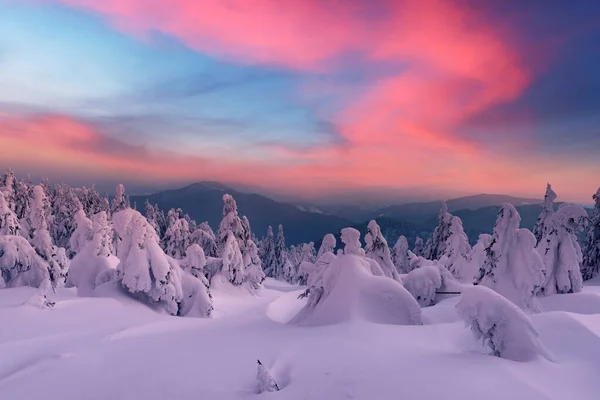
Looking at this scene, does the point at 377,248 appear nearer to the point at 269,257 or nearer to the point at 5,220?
the point at 5,220

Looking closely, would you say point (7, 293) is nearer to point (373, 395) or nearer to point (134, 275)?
point (134, 275)

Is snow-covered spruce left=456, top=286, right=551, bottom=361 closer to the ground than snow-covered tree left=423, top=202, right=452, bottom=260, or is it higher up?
higher up

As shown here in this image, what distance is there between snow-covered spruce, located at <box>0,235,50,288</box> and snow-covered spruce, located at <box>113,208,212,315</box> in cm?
671

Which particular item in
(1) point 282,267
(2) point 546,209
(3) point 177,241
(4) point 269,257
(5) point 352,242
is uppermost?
(2) point 546,209

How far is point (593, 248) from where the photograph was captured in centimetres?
3388

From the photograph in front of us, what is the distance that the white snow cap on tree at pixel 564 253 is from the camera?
79.9 ft

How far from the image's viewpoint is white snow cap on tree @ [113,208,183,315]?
1948cm

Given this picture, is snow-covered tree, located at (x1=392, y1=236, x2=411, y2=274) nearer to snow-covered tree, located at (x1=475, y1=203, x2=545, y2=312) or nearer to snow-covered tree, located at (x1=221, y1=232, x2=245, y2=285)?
snow-covered tree, located at (x1=221, y1=232, x2=245, y2=285)

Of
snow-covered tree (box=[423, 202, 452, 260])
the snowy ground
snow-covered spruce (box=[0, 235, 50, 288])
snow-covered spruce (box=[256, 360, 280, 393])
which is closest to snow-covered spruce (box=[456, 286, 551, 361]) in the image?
the snowy ground

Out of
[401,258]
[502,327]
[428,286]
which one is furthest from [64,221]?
[502,327]

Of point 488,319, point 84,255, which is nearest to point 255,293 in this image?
point 84,255

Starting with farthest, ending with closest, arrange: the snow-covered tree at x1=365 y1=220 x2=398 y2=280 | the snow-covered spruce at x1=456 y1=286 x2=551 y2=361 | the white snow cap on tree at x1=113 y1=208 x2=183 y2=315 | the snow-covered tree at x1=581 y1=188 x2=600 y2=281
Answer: the snow-covered tree at x1=581 y1=188 x2=600 y2=281 < the snow-covered tree at x1=365 y1=220 x2=398 y2=280 < the white snow cap on tree at x1=113 y1=208 x2=183 y2=315 < the snow-covered spruce at x1=456 y1=286 x2=551 y2=361

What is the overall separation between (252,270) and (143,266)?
21306 millimetres

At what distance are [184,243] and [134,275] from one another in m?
23.5
